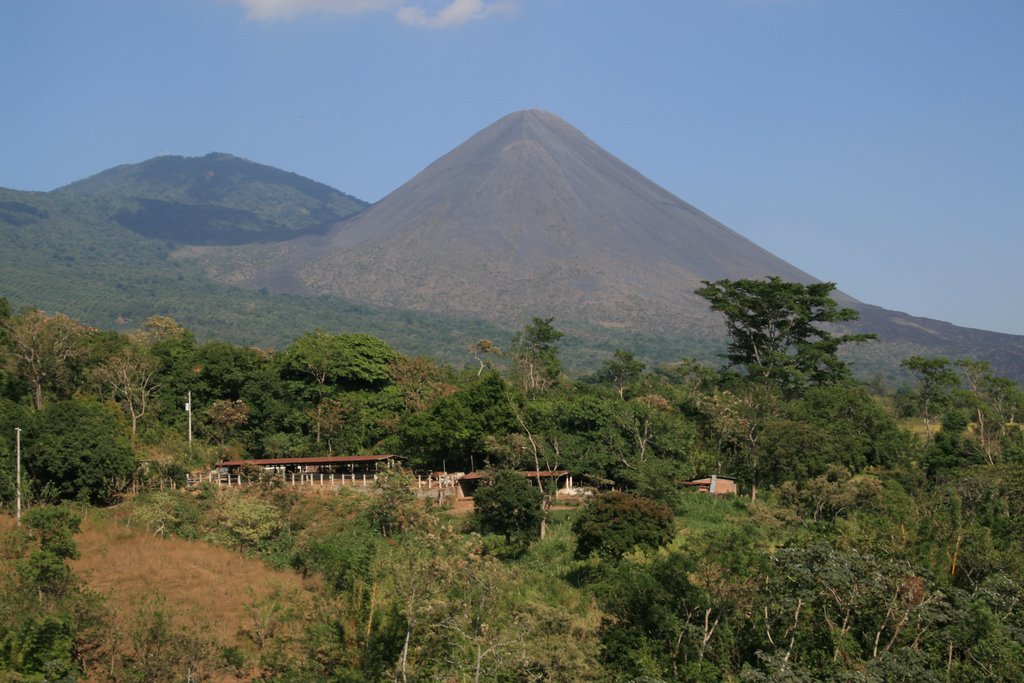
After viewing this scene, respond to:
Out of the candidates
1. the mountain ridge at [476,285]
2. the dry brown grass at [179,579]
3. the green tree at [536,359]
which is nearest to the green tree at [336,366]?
the green tree at [536,359]

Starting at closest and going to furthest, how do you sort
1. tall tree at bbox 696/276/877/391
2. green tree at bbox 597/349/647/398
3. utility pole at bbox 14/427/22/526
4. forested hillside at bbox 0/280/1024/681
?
forested hillside at bbox 0/280/1024/681
utility pole at bbox 14/427/22/526
tall tree at bbox 696/276/877/391
green tree at bbox 597/349/647/398

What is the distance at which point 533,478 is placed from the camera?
1464 inches

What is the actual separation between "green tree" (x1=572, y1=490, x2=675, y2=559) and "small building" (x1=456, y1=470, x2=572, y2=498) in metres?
7.12

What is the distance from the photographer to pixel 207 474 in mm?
36281

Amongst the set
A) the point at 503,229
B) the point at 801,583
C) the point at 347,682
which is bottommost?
the point at 347,682

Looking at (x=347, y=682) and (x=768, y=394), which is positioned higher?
(x=768, y=394)

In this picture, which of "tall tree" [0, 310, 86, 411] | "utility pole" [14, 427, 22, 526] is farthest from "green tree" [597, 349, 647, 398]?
"utility pole" [14, 427, 22, 526]

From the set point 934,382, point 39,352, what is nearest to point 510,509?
point 39,352

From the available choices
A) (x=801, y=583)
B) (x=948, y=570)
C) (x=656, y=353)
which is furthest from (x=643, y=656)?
(x=656, y=353)

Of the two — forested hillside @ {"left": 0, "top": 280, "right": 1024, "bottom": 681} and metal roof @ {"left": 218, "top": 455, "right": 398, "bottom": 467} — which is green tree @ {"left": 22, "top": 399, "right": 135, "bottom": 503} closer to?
forested hillside @ {"left": 0, "top": 280, "right": 1024, "bottom": 681}

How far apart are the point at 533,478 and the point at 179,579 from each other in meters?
14.0

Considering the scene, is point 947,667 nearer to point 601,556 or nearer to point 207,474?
point 601,556

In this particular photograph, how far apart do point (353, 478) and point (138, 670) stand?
17028 mm

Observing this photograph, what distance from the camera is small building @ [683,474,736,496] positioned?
126 ft
